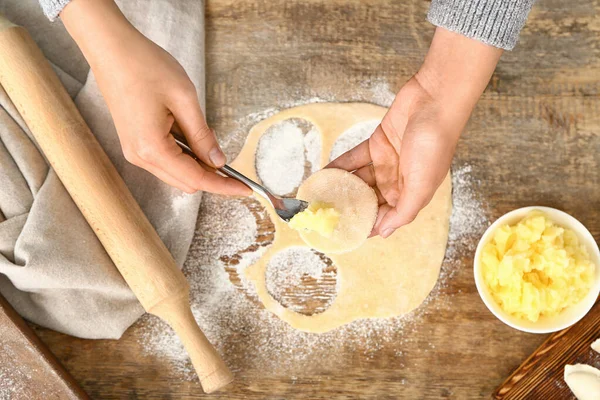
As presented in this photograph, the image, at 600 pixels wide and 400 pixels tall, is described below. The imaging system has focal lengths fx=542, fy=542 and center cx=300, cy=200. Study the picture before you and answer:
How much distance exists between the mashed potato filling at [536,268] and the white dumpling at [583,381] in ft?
0.52

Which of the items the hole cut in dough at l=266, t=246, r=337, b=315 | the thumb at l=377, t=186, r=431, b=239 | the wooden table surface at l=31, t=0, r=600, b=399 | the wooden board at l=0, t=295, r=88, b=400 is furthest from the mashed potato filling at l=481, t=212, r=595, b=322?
the wooden board at l=0, t=295, r=88, b=400

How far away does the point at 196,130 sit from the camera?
1.08 metres

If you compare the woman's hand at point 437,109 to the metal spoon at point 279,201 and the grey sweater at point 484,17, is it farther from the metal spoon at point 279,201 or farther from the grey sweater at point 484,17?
the metal spoon at point 279,201

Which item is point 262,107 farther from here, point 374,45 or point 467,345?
point 467,345

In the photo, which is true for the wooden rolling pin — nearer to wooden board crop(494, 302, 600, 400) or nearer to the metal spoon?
the metal spoon

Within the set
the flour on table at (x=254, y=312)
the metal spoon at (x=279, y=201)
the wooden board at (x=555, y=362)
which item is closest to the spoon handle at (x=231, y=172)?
the metal spoon at (x=279, y=201)

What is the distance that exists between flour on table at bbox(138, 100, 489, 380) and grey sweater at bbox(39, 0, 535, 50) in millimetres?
443

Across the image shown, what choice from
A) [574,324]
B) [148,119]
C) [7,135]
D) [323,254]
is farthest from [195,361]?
[574,324]

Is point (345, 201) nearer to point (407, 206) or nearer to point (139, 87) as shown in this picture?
point (407, 206)

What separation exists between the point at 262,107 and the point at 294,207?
0.34m

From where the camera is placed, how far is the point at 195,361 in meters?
1.30

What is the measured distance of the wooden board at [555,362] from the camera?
1340 mm

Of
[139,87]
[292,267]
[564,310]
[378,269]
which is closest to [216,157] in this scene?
[139,87]

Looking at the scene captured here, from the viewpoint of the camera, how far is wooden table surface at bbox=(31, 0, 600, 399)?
1411 mm
